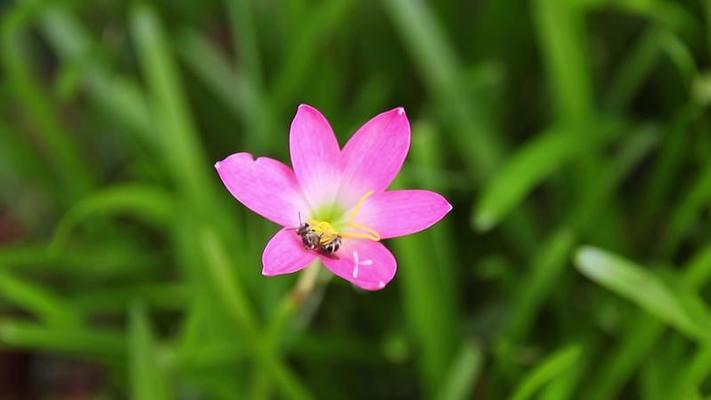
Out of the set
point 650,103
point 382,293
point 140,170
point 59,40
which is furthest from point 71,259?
point 650,103

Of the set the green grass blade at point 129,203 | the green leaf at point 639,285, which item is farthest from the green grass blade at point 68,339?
the green leaf at point 639,285

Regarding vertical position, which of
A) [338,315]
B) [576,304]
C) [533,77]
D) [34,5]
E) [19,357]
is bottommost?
[576,304]

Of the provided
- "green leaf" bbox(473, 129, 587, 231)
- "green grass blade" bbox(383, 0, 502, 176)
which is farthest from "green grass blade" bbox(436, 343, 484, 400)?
"green grass blade" bbox(383, 0, 502, 176)

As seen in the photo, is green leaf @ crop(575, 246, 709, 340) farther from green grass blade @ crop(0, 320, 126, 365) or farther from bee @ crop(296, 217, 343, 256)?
green grass blade @ crop(0, 320, 126, 365)

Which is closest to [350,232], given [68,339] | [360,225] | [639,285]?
[360,225]

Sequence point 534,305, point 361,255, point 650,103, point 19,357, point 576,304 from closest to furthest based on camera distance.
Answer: point 361,255 → point 534,305 → point 576,304 → point 650,103 → point 19,357

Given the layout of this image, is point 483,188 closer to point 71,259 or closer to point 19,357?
point 71,259

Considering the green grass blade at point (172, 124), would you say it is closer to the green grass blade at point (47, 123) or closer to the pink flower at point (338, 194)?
the green grass blade at point (47, 123)
